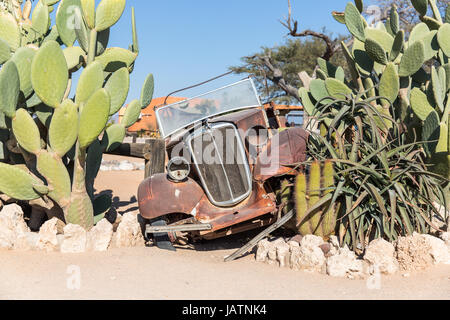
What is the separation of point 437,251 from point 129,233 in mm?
2577

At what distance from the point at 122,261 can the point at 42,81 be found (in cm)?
162

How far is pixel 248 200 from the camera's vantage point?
4.22 m

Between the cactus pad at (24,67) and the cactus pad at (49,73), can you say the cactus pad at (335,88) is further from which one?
the cactus pad at (24,67)

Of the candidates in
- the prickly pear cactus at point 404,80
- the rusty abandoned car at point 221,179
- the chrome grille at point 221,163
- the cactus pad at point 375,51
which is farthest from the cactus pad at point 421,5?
the chrome grille at point 221,163

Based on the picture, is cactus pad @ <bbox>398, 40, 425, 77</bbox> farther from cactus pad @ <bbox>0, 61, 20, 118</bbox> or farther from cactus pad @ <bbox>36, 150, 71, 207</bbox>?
cactus pad @ <bbox>0, 61, 20, 118</bbox>

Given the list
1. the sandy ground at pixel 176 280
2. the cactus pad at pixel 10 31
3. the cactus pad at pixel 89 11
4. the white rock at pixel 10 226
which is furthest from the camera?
the cactus pad at pixel 10 31

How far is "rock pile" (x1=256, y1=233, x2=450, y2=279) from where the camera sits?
338cm

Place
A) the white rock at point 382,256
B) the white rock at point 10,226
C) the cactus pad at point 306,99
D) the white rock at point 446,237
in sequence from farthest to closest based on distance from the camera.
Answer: the cactus pad at point 306,99 < the white rock at point 10,226 < the white rock at point 446,237 < the white rock at point 382,256

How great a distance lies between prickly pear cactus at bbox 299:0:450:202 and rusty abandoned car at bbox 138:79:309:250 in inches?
23.4

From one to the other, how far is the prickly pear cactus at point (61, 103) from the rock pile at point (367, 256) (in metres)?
1.96

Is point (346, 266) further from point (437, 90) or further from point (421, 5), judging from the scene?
point (421, 5)

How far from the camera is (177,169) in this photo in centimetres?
437

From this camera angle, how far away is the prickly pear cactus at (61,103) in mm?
4023

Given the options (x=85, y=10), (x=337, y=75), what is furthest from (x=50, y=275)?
(x=337, y=75)
